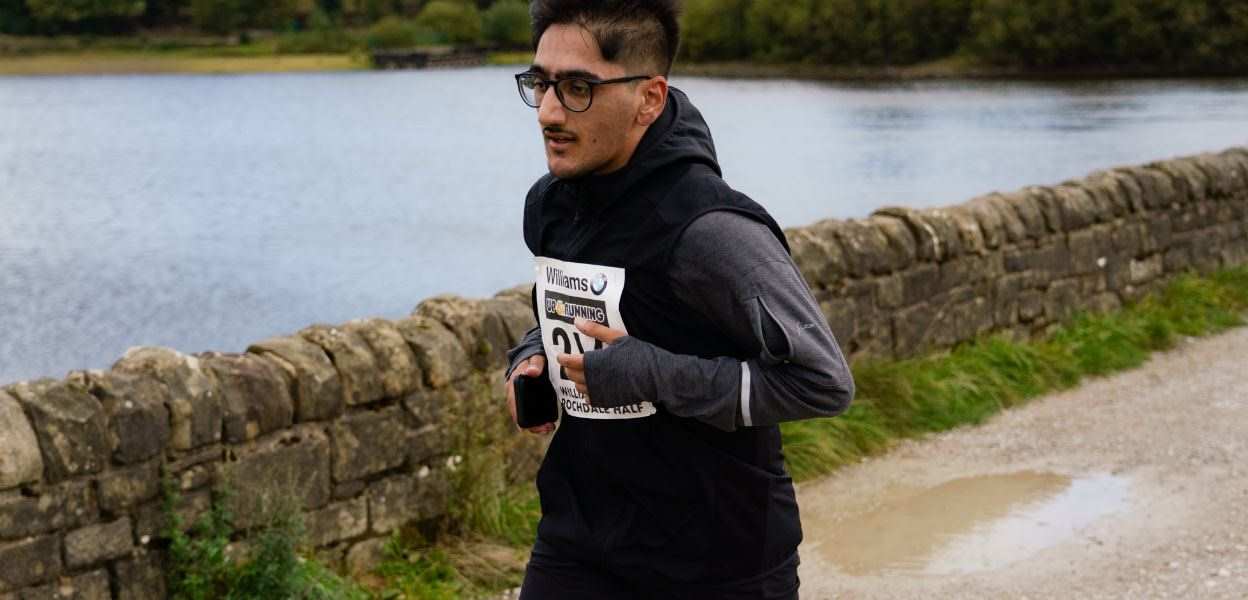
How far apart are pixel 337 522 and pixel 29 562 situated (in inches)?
46.7

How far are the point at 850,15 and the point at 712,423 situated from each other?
29123 millimetres

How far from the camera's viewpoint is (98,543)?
16.3ft

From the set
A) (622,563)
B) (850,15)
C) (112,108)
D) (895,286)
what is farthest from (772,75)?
(622,563)

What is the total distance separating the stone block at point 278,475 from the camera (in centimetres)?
534

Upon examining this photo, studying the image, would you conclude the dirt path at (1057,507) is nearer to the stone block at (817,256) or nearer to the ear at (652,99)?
the stone block at (817,256)

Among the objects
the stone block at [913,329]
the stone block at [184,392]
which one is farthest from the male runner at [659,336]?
the stone block at [913,329]

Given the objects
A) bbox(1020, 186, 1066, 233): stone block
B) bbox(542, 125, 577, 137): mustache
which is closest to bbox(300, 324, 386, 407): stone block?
bbox(542, 125, 577, 137): mustache

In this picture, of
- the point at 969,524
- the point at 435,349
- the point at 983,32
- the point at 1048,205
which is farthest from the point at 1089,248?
the point at 983,32

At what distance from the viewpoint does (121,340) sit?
672 inches

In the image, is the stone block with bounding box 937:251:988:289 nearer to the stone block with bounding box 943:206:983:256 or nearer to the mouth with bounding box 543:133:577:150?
the stone block with bounding box 943:206:983:256

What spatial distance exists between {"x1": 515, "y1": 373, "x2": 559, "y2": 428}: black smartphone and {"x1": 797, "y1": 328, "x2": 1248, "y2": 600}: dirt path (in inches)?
109

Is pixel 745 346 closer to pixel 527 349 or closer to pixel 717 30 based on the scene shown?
pixel 527 349

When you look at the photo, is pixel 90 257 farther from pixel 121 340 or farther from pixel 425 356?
pixel 425 356

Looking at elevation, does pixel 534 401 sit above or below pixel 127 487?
above
